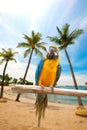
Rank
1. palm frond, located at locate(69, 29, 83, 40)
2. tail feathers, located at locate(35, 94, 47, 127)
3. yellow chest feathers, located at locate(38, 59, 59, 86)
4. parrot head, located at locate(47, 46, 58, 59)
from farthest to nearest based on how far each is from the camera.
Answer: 1. palm frond, located at locate(69, 29, 83, 40)
2. yellow chest feathers, located at locate(38, 59, 59, 86)
3. parrot head, located at locate(47, 46, 58, 59)
4. tail feathers, located at locate(35, 94, 47, 127)

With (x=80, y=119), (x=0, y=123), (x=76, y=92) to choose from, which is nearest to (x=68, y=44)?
(x=80, y=119)

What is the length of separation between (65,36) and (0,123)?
13834 millimetres

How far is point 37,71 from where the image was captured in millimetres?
5555

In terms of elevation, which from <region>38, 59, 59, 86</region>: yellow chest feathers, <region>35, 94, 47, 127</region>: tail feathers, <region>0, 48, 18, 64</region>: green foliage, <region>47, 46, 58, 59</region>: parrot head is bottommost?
<region>35, 94, 47, 127</region>: tail feathers

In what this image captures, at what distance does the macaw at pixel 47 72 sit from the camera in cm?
439

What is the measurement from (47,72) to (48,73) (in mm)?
41

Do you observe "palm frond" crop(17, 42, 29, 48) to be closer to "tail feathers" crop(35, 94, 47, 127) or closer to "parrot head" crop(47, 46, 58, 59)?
"parrot head" crop(47, 46, 58, 59)

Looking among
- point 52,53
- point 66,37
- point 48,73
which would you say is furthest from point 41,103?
point 66,37

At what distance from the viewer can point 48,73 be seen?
5258 mm

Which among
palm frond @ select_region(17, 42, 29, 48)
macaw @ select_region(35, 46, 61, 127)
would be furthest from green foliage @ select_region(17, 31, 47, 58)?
macaw @ select_region(35, 46, 61, 127)

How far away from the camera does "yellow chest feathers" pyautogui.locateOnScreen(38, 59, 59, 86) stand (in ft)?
16.6

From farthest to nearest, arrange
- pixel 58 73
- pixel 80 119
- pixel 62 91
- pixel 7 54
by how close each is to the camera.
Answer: pixel 7 54 → pixel 80 119 → pixel 58 73 → pixel 62 91

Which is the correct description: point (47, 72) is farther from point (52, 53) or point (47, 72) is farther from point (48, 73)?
point (52, 53)

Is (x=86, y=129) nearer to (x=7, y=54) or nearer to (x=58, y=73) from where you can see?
(x=58, y=73)
